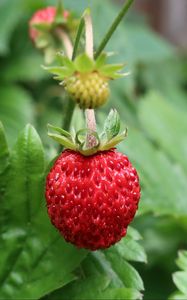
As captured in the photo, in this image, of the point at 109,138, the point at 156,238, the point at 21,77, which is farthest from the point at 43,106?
the point at 109,138

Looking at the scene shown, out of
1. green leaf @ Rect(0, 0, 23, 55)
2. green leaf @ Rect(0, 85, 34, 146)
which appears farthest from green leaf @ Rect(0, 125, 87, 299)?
green leaf @ Rect(0, 0, 23, 55)

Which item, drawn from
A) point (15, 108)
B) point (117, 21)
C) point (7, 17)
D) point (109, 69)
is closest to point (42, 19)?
point (117, 21)

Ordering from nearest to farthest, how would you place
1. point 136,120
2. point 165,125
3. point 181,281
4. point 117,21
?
point 117,21 → point 181,281 → point 165,125 → point 136,120

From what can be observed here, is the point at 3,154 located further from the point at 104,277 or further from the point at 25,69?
the point at 25,69

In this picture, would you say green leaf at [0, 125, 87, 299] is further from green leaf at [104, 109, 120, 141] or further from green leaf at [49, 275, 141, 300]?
green leaf at [104, 109, 120, 141]

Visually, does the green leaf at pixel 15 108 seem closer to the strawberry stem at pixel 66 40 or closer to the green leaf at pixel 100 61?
the strawberry stem at pixel 66 40
